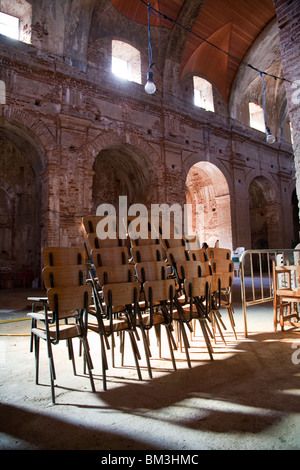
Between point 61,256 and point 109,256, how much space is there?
0.45 metres

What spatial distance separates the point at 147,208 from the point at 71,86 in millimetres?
5120

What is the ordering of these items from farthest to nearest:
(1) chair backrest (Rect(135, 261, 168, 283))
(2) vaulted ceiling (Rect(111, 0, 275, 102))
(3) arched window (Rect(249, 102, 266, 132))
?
(3) arched window (Rect(249, 102, 266, 132)), (2) vaulted ceiling (Rect(111, 0, 275, 102)), (1) chair backrest (Rect(135, 261, 168, 283))

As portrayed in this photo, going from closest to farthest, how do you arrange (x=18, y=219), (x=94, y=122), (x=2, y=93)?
1. (x=2, y=93)
2. (x=94, y=122)
3. (x=18, y=219)

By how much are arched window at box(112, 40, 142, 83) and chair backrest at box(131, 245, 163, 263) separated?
1083 centimetres

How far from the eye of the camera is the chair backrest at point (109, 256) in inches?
111

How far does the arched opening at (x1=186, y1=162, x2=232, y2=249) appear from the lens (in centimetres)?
1457

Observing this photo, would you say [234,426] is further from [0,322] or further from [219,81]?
[219,81]

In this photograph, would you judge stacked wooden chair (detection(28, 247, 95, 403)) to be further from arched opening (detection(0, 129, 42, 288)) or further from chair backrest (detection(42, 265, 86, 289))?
arched opening (detection(0, 129, 42, 288))

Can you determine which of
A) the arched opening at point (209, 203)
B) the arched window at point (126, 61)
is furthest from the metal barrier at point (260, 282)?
the arched window at point (126, 61)

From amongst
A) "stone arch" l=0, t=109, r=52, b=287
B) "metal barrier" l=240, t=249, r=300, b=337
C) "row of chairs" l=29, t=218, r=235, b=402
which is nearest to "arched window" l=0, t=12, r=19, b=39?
"stone arch" l=0, t=109, r=52, b=287

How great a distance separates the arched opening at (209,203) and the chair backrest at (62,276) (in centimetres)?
1225

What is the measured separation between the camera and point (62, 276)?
254 centimetres

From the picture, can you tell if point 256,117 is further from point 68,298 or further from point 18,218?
point 68,298

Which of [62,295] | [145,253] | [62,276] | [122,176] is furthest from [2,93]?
[62,295]
